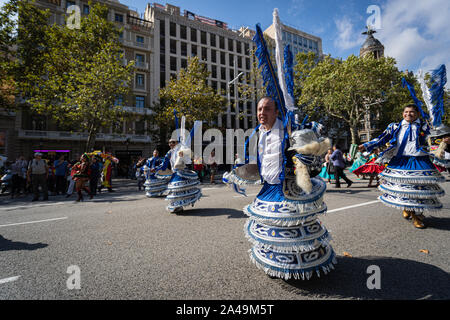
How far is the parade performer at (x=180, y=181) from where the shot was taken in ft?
17.5

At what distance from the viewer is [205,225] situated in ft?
14.2

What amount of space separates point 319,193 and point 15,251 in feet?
14.6

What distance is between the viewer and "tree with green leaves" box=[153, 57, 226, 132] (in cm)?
1841

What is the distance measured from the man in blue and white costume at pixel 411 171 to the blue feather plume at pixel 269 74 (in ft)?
6.96

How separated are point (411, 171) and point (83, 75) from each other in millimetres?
17623

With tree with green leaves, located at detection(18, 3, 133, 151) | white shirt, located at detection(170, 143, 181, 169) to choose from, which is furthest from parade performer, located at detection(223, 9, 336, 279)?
tree with green leaves, located at detection(18, 3, 133, 151)

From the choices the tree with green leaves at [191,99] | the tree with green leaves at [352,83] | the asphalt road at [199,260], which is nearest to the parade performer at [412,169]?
the asphalt road at [199,260]

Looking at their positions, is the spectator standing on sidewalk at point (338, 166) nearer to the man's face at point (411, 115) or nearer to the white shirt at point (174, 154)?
the man's face at point (411, 115)

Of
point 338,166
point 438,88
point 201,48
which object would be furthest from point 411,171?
point 201,48

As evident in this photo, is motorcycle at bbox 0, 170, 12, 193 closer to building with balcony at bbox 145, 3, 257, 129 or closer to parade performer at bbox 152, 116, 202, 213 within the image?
parade performer at bbox 152, 116, 202, 213

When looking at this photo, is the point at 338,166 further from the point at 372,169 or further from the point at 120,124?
the point at 120,124

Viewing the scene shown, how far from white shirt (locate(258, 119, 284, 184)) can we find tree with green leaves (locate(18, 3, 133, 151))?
1501 centimetres
